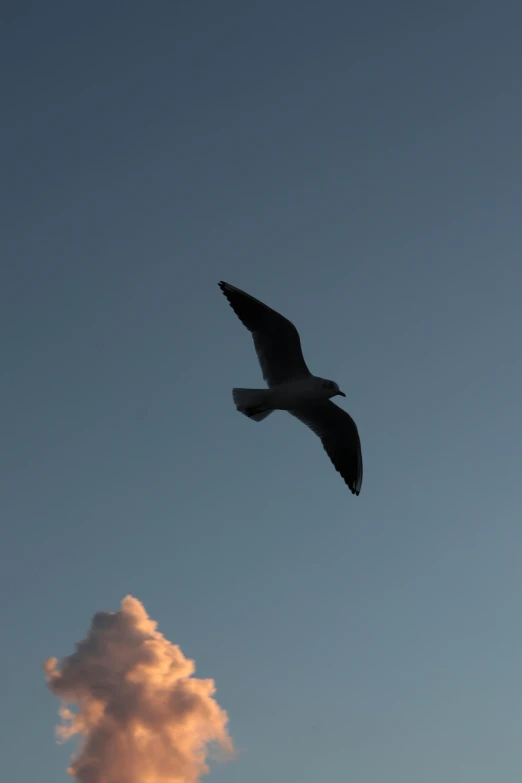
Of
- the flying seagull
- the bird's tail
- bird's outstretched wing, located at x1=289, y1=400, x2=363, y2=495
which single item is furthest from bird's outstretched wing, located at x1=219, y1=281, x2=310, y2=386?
bird's outstretched wing, located at x1=289, y1=400, x2=363, y2=495

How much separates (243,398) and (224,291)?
9.95 feet

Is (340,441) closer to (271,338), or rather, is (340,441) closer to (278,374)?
(278,374)

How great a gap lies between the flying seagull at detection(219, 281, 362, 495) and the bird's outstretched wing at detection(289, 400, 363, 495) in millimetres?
153

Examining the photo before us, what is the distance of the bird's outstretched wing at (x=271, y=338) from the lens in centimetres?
2239

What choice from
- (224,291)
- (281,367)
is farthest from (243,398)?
(224,291)


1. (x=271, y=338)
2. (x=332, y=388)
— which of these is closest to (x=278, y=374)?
(x=271, y=338)

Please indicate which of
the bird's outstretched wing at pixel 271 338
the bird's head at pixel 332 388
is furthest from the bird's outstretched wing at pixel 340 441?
the bird's outstretched wing at pixel 271 338

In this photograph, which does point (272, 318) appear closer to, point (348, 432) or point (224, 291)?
point (224, 291)

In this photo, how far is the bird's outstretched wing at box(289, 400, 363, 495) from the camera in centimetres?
2383

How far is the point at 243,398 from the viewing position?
2252 centimetres

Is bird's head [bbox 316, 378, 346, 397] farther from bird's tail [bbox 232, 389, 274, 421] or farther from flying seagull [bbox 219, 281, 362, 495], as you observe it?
bird's tail [bbox 232, 389, 274, 421]

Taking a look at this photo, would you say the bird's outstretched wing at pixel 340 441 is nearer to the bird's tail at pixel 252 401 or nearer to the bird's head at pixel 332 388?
the bird's head at pixel 332 388

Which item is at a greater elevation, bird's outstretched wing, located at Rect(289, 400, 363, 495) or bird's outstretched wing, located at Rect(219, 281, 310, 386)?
bird's outstretched wing, located at Rect(219, 281, 310, 386)

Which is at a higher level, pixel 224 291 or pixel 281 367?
pixel 224 291
